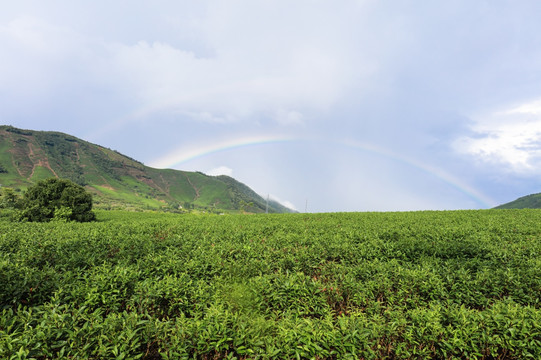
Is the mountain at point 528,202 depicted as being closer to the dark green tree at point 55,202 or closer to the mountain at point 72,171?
the mountain at point 72,171

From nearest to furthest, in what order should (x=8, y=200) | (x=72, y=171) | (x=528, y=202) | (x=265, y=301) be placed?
(x=265, y=301) → (x=8, y=200) → (x=528, y=202) → (x=72, y=171)

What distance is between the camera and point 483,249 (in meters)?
7.72

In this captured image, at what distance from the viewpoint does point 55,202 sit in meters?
23.1

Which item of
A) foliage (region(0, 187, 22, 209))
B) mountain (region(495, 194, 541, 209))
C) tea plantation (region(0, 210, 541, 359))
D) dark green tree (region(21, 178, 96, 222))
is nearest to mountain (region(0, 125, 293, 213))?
foliage (region(0, 187, 22, 209))

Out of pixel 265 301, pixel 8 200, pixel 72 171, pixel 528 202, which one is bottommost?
pixel 8 200

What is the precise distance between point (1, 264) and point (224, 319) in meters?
4.92

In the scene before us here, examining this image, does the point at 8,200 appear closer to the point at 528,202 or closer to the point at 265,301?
the point at 265,301

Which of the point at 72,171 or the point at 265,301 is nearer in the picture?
the point at 265,301

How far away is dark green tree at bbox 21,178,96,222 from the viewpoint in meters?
22.1

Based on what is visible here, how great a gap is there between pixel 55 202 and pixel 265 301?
27616 millimetres

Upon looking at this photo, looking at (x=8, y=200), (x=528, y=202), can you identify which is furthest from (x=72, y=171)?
(x=528, y=202)

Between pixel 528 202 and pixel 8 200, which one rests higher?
pixel 528 202

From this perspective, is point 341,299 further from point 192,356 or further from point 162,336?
point 162,336

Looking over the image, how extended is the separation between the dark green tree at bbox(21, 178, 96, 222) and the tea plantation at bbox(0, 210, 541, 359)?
18.7m
